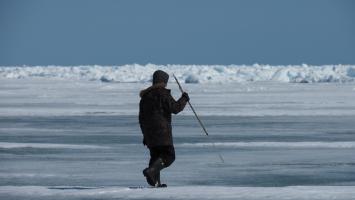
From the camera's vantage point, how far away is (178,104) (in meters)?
9.18

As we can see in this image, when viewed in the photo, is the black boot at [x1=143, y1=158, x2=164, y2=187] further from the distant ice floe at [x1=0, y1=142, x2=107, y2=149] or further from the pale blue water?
the distant ice floe at [x1=0, y1=142, x2=107, y2=149]

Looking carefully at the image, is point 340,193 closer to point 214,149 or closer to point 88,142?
point 214,149

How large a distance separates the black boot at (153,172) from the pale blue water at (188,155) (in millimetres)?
640

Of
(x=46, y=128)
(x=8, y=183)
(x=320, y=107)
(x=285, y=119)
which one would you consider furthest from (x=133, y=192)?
(x=320, y=107)

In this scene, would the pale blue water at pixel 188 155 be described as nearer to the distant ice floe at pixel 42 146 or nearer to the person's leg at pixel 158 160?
the distant ice floe at pixel 42 146

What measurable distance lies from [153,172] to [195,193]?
1.64 ft

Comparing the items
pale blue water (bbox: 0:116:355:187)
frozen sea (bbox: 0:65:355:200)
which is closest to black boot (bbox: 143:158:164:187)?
frozen sea (bbox: 0:65:355:200)

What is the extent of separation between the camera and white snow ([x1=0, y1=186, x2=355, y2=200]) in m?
8.80

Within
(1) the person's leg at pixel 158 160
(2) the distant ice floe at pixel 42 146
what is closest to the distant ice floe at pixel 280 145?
(2) the distant ice floe at pixel 42 146

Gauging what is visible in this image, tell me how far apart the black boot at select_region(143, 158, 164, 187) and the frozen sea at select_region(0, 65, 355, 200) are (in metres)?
0.16

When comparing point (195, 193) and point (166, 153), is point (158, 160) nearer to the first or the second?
point (166, 153)

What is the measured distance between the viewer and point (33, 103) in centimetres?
2806

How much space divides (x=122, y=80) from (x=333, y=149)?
136 feet

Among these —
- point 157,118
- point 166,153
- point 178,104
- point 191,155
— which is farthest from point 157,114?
point 191,155
